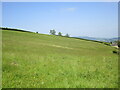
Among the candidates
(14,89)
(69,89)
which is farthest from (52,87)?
(14,89)

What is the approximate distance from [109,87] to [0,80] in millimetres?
7227

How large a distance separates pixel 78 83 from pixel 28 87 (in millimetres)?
3208

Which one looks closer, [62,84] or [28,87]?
[28,87]

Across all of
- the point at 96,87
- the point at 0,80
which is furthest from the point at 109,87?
the point at 0,80

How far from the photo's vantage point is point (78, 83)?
23.0 ft

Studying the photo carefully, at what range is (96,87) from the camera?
658cm

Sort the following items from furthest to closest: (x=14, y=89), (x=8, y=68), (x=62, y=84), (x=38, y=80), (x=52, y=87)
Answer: (x=8, y=68) < (x=38, y=80) < (x=62, y=84) < (x=52, y=87) < (x=14, y=89)

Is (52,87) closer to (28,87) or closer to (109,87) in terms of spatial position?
(28,87)

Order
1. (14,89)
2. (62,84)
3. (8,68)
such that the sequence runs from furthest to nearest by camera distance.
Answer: (8,68)
(62,84)
(14,89)

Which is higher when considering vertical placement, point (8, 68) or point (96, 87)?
point (8, 68)

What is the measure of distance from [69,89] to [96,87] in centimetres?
177

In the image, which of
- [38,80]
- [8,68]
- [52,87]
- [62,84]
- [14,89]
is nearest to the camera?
[14,89]

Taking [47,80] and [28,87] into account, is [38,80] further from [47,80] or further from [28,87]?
[28,87]

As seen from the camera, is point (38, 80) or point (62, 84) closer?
point (62, 84)
